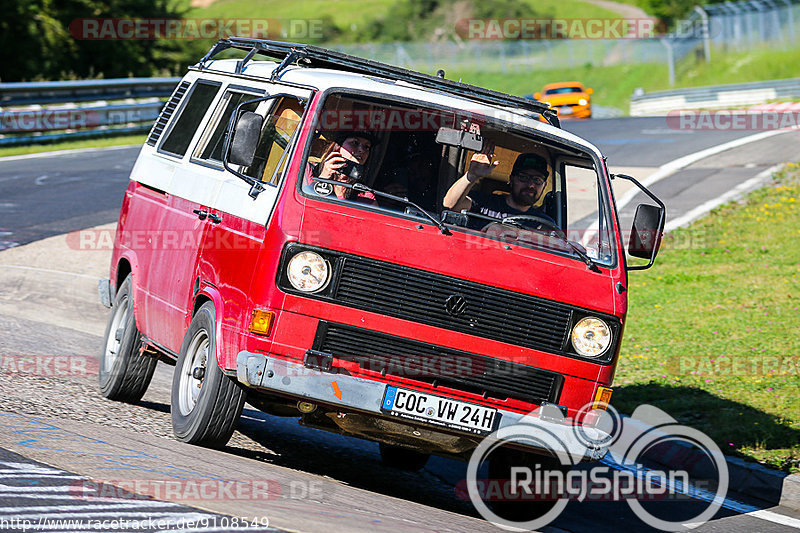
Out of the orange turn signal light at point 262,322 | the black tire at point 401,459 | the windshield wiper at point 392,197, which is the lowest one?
the black tire at point 401,459

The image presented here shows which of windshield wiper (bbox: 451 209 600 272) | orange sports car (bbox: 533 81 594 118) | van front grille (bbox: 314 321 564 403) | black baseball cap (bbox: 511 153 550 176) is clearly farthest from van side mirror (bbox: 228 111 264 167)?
orange sports car (bbox: 533 81 594 118)

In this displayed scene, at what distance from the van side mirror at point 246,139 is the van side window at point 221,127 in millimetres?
940

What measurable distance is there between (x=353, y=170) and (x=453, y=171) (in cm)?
62

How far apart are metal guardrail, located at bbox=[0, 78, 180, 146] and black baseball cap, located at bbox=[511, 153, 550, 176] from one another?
59.5 ft

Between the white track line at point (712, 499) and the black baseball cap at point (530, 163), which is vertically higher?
the black baseball cap at point (530, 163)

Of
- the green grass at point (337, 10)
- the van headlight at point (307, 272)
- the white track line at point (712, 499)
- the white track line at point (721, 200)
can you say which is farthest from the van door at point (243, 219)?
the green grass at point (337, 10)

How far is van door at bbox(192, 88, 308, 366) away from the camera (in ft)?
19.9

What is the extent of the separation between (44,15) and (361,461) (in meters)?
32.0

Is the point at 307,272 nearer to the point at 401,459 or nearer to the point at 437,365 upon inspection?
the point at 437,365

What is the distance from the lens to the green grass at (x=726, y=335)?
8992 mm

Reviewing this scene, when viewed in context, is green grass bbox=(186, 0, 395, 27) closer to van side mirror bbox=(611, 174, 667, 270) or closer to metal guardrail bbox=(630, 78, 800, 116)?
metal guardrail bbox=(630, 78, 800, 116)

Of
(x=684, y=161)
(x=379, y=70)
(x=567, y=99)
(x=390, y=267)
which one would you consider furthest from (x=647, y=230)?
(x=567, y=99)

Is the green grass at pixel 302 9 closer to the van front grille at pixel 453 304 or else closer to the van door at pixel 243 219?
the van door at pixel 243 219

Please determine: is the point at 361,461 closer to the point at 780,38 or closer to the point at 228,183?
the point at 228,183
